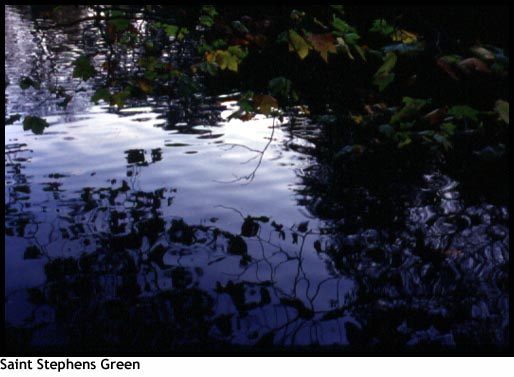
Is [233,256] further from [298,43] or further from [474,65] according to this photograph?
[474,65]

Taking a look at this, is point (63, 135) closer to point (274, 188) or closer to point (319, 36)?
point (274, 188)

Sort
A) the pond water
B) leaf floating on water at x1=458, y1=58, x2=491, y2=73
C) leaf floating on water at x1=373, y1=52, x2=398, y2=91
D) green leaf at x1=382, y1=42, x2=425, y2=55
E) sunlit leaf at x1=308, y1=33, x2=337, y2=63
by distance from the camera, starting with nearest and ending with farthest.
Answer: leaf floating on water at x1=458, y1=58, x2=491, y2=73 < leaf floating on water at x1=373, y1=52, x2=398, y2=91 < green leaf at x1=382, y1=42, x2=425, y2=55 < sunlit leaf at x1=308, y1=33, x2=337, y2=63 < the pond water

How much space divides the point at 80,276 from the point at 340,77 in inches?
326

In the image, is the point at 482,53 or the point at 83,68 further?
the point at 83,68

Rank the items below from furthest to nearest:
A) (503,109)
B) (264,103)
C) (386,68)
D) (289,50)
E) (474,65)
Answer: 1. (264,103)
2. (289,50)
3. (386,68)
4. (474,65)
5. (503,109)

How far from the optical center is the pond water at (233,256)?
4.04m

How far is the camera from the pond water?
4.04 m

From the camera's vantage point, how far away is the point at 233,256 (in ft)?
17.1

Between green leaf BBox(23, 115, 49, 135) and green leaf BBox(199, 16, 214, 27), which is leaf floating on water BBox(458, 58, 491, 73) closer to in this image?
green leaf BBox(199, 16, 214, 27)

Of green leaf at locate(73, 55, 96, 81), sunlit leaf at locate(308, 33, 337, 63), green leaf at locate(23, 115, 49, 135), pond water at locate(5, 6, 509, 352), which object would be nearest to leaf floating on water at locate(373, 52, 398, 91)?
sunlit leaf at locate(308, 33, 337, 63)

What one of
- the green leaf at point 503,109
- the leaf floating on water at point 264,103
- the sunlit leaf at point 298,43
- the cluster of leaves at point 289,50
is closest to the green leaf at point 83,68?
the cluster of leaves at point 289,50

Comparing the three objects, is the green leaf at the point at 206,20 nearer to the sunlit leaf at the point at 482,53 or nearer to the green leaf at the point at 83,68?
the green leaf at the point at 83,68

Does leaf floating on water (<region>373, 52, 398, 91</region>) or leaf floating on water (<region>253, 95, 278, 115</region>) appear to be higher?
leaf floating on water (<region>373, 52, 398, 91</region>)

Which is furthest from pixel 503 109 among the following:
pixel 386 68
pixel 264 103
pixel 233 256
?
pixel 233 256
